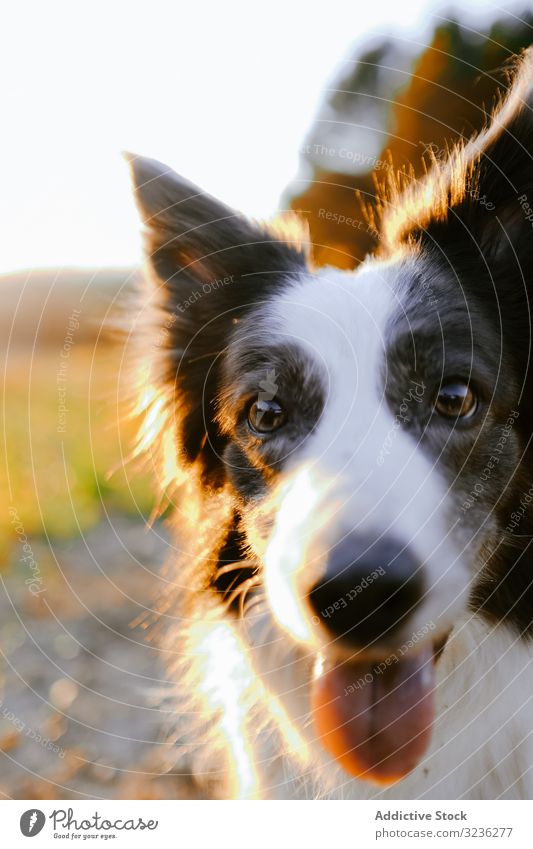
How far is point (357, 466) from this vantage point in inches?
89.4

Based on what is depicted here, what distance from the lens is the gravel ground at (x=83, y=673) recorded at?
13.1 ft

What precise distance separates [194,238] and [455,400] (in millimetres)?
1236

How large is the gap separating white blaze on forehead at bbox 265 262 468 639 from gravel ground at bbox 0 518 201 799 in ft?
6.98

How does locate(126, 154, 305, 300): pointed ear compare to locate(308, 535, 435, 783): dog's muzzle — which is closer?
locate(308, 535, 435, 783): dog's muzzle

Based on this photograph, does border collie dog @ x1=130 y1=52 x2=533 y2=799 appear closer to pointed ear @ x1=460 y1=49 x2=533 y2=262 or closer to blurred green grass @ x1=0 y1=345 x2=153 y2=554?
pointed ear @ x1=460 y1=49 x2=533 y2=262

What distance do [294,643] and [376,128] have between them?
267 centimetres

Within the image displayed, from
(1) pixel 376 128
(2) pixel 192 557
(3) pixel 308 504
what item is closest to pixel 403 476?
(3) pixel 308 504

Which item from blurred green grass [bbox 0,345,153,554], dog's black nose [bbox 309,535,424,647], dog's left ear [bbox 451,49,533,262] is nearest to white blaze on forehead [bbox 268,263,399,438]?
dog's left ear [bbox 451,49,533,262]

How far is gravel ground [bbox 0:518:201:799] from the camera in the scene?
400 centimetres

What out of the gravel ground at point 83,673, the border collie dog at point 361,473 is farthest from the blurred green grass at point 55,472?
the border collie dog at point 361,473

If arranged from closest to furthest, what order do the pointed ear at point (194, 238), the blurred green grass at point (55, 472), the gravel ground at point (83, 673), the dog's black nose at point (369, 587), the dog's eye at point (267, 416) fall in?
the dog's black nose at point (369, 587) → the dog's eye at point (267, 416) → the pointed ear at point (194, 238) → the gravel ground at point (83, 673) → the blurred green grass at point (55, 472)

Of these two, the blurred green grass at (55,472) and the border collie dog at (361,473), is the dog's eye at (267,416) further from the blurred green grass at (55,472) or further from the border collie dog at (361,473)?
the blurred green grass at (55,472)

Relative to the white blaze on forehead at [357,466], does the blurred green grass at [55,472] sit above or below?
below

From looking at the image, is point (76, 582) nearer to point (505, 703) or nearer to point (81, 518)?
point (81, 518)
